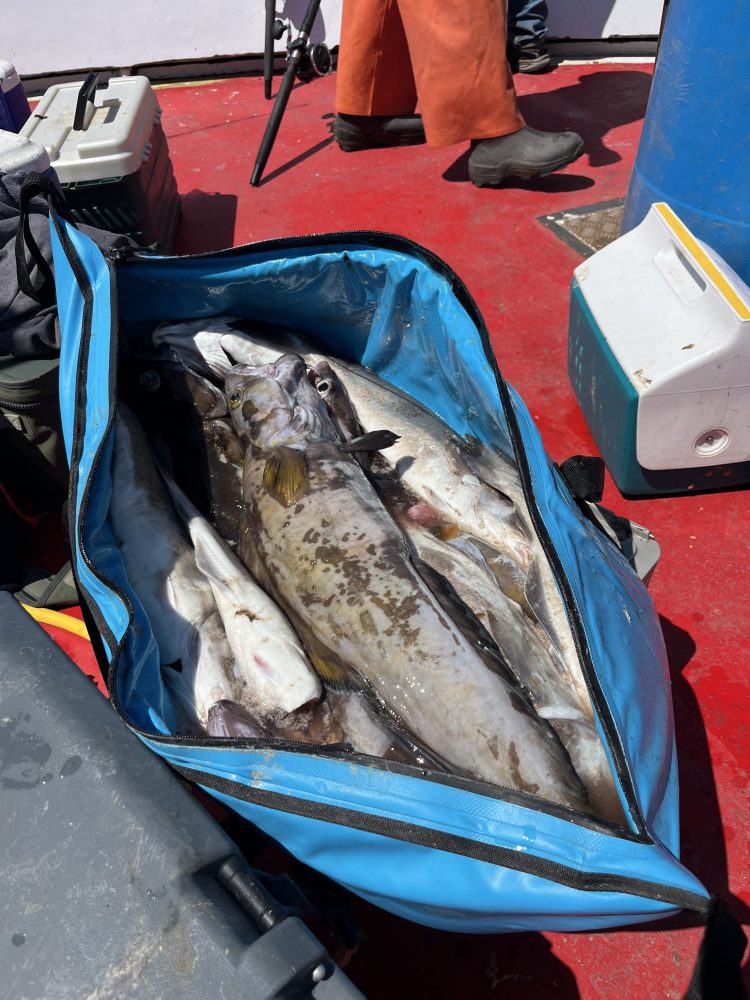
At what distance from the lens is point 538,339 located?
3.33m

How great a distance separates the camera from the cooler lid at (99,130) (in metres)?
3.32

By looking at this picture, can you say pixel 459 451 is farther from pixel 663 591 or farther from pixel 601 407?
pixel 663 591

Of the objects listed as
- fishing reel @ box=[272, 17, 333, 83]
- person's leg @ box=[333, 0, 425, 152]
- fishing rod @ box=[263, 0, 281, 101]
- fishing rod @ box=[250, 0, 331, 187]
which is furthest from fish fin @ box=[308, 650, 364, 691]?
fishing rod @ box=[263, 0, 281, 101]

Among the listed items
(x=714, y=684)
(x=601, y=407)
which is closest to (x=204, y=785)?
(x=714, y=684)

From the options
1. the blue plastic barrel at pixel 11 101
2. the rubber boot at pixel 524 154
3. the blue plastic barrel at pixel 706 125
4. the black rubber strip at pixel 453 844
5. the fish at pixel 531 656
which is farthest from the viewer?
the rubber boot at pixel 524 154

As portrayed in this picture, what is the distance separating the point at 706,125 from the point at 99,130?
8.78 feet

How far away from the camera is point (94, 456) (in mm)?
1759

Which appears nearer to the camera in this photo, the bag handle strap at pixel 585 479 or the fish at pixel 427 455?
the bag handle strap at pixel 585 479

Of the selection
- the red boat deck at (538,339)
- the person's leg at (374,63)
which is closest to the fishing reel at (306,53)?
the person's leg at (374,63)

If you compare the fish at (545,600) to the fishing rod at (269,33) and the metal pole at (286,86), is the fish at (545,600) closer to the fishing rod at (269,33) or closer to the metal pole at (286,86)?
the metal pole at (286,86)

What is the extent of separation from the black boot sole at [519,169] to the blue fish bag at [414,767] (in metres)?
2.22

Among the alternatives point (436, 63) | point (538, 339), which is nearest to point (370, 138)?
point (436, 63)

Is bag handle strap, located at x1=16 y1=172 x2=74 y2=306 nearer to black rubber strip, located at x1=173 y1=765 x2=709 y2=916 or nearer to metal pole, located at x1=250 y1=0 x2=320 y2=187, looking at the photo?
black rubber strip, located at x1=173 y1=765 x2=709 y2=916

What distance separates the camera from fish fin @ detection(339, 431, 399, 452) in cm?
233
